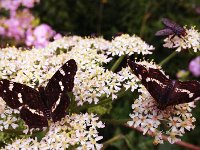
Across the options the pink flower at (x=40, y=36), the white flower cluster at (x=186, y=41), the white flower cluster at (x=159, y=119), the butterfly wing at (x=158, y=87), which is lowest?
the white flower cluster at (x=159, y=119)

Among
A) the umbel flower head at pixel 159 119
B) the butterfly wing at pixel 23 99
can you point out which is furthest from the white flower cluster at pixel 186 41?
the butterfly wing at pixel 23 99

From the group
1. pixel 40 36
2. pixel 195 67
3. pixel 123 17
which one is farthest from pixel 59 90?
pixel 123 17

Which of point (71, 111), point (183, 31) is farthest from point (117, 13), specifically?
point (71, 111)

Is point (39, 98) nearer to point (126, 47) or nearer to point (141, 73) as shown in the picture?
point (141, 73)

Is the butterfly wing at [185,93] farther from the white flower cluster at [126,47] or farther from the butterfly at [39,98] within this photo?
the white flower cluster at [126,47]

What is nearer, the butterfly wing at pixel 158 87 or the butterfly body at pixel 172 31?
the butterfly wing at pixel 158 87

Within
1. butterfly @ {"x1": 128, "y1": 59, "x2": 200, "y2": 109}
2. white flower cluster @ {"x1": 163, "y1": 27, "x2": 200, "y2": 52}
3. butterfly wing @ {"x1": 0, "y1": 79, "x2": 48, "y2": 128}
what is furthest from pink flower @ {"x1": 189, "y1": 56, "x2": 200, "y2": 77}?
butterfly wing @ {"x1": 0, "y1": 79, "x2": 48, "y2": 128}
